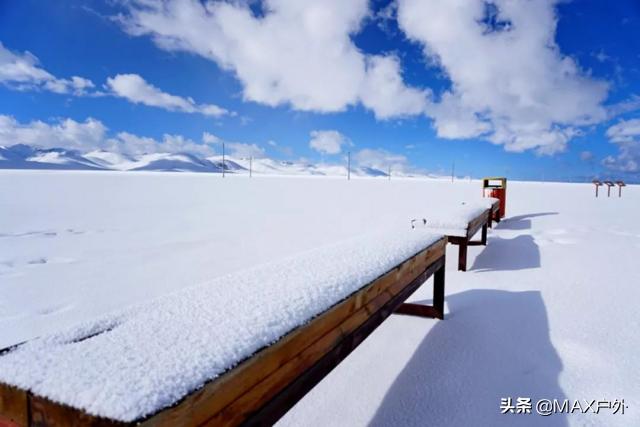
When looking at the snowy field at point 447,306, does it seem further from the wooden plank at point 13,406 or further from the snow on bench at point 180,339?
the wooden plank at point 13,406

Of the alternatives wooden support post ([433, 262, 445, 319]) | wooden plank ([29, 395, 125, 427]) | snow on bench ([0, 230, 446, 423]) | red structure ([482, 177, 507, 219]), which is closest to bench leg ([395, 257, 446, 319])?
wooden support post ([433, 262, 445, 319])

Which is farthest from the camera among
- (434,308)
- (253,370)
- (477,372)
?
(434,308)

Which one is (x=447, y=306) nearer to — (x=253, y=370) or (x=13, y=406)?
(x=253, y=370)

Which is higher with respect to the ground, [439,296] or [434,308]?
[439,296]

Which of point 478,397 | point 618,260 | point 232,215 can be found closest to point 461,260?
point 618,260

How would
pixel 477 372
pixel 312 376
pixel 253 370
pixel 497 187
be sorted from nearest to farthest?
pixel 253 370 < pixel 312 376 < pixel 477 372 < pixel 497 187

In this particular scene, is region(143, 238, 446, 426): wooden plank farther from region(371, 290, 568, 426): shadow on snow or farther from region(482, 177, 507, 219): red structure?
region(482, 177, 507, 219): red structure

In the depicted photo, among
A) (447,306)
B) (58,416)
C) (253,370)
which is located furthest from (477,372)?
(58,416)

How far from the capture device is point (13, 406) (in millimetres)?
1049

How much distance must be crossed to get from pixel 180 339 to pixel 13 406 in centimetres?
46

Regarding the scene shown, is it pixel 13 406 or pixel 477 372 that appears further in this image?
pixel 477 372

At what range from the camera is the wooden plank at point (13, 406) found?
103 centimetres

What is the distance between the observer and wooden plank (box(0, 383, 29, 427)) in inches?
40.4

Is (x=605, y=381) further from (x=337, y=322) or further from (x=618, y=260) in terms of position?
(x=618, y=260)
